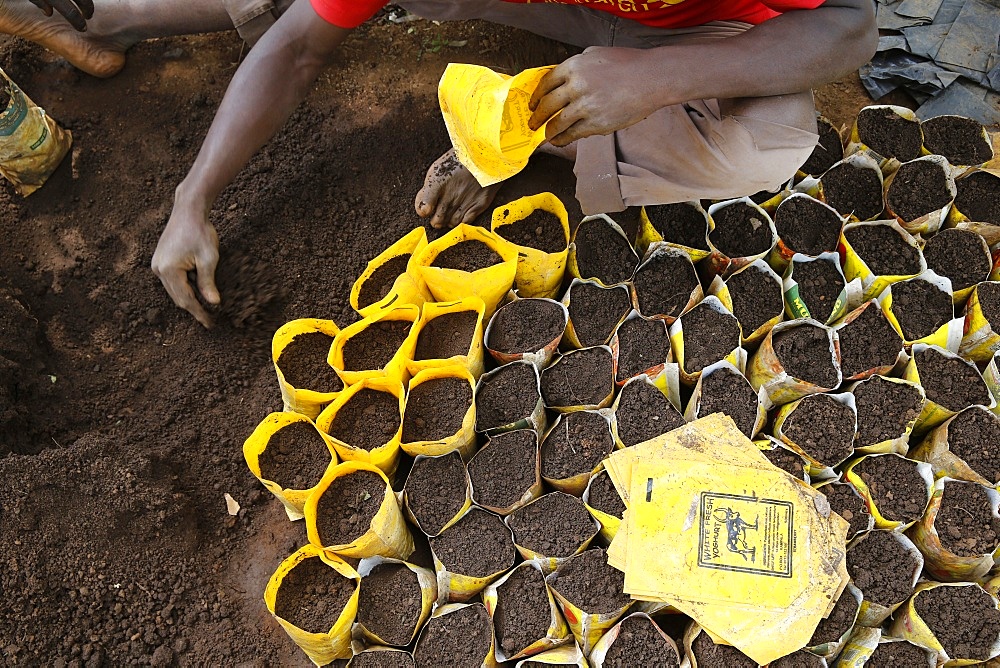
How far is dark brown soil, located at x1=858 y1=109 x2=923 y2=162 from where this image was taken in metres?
2.00

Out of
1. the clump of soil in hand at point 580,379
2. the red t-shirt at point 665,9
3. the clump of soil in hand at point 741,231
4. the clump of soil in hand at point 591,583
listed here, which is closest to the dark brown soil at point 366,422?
the clump of soil in hand at point 580,379

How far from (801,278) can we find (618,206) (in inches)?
19.5

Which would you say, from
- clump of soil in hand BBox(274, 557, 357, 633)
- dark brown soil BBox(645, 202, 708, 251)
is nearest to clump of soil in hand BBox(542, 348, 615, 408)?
dark brown soil BBox(645, 202, 708, 251)

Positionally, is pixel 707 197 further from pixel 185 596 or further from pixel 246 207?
pixel 185 596

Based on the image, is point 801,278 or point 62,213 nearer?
point 801,278

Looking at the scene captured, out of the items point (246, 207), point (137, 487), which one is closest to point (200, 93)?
point (246, 207)

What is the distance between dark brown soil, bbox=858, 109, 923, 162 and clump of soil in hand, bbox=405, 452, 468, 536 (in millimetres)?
1437

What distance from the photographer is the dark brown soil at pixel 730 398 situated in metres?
1.60

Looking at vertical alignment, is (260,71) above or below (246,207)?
above

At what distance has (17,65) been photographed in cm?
220

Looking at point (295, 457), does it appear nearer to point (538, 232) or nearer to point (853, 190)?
point (538, 232)

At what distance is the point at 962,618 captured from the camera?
4.76 feet

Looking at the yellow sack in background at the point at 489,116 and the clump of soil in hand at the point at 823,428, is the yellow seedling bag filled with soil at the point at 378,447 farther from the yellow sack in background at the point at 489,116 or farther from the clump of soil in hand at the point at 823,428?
the clump of soil in hand at the point at 823,428

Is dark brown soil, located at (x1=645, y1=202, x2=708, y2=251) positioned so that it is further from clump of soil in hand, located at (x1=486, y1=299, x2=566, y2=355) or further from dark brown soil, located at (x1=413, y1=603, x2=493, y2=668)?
dark brown soil, located at (x1=413, y1=603, x2=493, y2=668)
